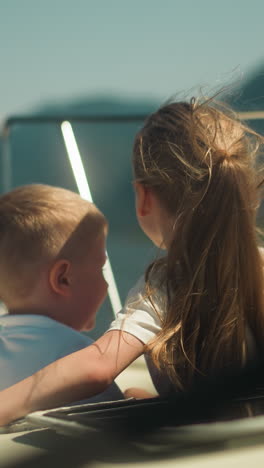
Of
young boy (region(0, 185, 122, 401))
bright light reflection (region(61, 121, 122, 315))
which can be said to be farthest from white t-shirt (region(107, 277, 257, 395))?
bright light reflection (region(61, 121, 122, 315))

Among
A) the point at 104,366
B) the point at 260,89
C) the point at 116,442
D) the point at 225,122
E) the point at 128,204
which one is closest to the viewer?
the point at 116,442

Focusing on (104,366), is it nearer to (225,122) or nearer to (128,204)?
(225,122)

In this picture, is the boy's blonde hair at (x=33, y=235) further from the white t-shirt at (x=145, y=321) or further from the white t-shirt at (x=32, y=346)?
the white t-shirt at (x=145, y=321)

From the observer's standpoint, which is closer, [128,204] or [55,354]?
[55,354]

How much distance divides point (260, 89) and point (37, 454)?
60 centimetres

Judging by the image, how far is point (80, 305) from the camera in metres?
1.01

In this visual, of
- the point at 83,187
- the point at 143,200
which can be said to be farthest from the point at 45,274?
the point at 83,187

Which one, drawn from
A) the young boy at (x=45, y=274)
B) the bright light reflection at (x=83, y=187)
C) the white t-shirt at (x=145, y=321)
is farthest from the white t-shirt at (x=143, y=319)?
the bright light reflection at (x=83, y=187)

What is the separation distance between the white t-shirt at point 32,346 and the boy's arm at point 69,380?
6.3 inches

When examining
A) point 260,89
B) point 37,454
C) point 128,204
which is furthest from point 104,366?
point 128,204

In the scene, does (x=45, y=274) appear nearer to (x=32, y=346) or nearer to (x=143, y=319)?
(x=32, y=346)

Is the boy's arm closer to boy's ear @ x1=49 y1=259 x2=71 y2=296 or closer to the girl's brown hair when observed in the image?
the girl's brown hair

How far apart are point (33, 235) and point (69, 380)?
0.26 m

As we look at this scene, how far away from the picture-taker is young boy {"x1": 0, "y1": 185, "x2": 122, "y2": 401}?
→ 919mm
